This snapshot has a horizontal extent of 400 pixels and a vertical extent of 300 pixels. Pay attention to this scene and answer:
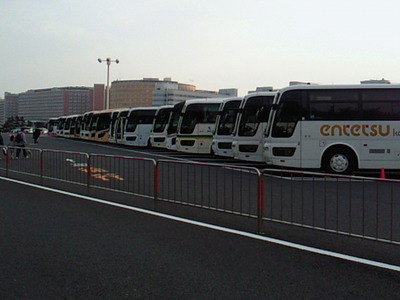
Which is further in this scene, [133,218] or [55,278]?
[133,218]

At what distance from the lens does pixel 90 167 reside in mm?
10258

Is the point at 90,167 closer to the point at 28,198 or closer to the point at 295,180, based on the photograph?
the point at 28,198

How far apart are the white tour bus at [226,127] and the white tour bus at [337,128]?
5355 mm

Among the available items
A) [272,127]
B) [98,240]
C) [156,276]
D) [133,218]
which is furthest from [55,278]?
[272,127]

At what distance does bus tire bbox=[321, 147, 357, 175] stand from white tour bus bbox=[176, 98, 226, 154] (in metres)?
9.81

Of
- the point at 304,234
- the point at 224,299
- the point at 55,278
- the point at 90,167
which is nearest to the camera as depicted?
the point at 224,299

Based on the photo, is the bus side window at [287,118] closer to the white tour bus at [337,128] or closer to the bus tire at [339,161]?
the white tour bus at [337,128]

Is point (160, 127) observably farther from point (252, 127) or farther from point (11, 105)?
point (11, 105)

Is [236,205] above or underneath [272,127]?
underneath

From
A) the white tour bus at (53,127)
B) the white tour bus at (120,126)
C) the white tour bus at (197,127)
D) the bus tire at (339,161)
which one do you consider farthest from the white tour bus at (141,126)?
the white tour bus at (53,127)

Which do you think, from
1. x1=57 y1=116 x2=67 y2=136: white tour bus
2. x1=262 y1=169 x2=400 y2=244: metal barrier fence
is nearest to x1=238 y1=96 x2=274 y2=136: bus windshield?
x1=262 y1=169 x2=400 y2=244: metal barrier fence

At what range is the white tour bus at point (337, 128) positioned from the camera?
572 inches

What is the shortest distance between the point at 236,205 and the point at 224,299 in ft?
11.6

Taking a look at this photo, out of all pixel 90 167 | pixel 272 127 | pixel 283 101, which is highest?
pixel 283 101
